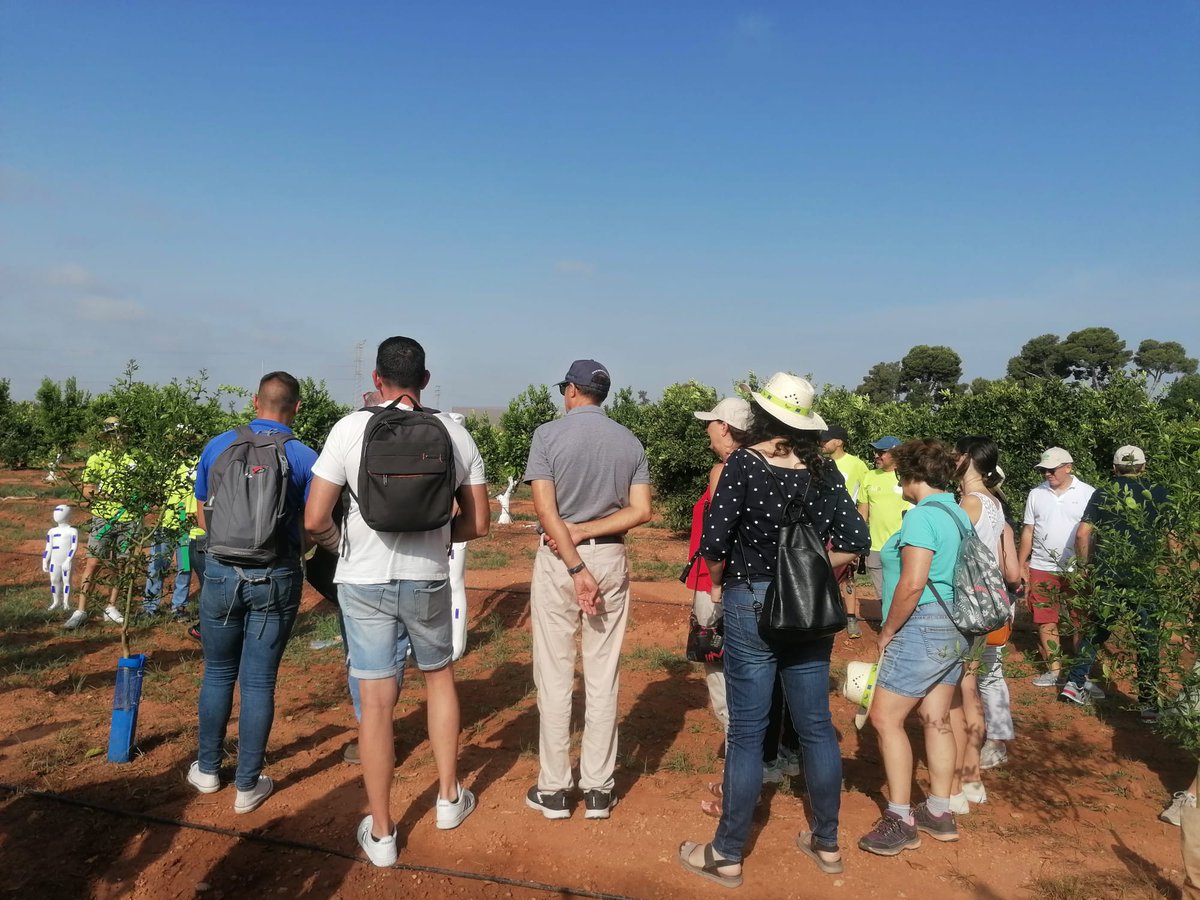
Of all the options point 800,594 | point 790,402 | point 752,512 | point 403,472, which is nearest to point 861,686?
point 800,594

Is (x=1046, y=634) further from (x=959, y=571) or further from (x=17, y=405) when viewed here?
(x=17, y=405)

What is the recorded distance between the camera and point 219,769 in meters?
3.78

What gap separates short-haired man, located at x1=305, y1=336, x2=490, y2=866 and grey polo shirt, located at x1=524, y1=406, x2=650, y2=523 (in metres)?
0.42

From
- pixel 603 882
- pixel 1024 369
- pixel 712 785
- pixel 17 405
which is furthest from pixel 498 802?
pixel 1024 369

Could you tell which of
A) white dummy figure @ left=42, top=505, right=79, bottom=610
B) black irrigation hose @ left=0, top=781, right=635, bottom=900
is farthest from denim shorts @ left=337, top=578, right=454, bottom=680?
white dummy figure @ left=42, top=505, right=79, bottom=610

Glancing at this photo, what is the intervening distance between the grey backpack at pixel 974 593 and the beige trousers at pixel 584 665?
1.37 metres

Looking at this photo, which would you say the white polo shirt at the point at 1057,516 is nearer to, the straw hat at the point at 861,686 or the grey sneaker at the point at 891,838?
the straw hat at the point at 861,686

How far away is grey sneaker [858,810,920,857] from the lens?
3.28 meters

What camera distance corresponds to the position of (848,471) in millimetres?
6832

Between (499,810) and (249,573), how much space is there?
5.07 feet

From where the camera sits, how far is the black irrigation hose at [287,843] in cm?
299

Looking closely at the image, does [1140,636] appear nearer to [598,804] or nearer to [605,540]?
[605,540]

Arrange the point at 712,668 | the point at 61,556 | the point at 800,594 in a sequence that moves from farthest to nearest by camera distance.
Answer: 1. the point at 61,556
2. the point at 712,668
3. the point at 800,594

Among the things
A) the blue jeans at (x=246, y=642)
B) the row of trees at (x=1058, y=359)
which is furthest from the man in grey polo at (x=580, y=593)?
the row of trees at (x=1058, y=359)
